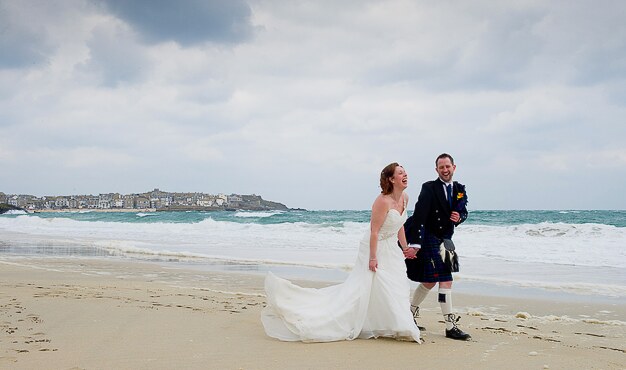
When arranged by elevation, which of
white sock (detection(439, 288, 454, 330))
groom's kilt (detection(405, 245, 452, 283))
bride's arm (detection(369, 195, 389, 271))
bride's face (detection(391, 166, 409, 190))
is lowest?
white sock (detection(439, 288, 454, 330))

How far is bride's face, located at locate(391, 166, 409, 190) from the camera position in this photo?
17.3 feet

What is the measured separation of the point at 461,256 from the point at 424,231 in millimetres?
10770

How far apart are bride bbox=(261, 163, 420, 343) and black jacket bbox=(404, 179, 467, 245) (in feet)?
0.66

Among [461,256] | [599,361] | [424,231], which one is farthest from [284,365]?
[461,256]

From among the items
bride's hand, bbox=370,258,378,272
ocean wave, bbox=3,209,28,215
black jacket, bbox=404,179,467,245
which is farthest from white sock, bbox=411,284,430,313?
ocean wave, bbox=3,209,28,215

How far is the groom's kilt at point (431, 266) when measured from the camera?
18.1 ft

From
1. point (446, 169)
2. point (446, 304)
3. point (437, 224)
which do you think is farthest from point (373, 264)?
point (446, 169)

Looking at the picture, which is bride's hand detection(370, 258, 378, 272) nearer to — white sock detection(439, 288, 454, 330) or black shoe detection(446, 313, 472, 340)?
white sock detection(439, 288, 454, 330)

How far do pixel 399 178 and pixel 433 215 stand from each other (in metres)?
0.60

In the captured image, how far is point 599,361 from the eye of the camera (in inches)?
176

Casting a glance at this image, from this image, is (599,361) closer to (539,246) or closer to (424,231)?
(424,231)

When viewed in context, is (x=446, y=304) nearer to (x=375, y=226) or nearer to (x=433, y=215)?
(x=433, y=215)

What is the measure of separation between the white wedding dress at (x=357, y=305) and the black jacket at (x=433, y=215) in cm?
22

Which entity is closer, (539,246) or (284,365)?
(284,365)
